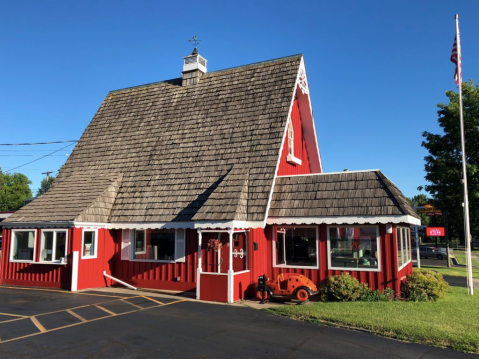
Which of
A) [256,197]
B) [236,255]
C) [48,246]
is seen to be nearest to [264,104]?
[256,197]

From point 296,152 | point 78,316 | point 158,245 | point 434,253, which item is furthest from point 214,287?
point 434,253

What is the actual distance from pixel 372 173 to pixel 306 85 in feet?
22.2

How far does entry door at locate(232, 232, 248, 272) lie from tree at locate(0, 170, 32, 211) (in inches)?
2743

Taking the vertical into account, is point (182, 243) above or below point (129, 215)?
below

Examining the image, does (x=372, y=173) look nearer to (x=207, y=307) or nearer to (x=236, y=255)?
(x=236, y=255)

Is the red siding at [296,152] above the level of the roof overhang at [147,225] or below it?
above

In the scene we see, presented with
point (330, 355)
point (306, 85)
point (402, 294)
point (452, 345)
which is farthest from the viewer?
point (306, 85)

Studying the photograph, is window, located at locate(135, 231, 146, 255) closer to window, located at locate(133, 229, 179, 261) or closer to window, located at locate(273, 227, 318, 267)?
window, located at locate(133, 229, 179, 261)

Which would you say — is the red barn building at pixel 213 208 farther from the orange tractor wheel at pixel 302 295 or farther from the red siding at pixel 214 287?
the orange tractor wheel at pixel 302 295

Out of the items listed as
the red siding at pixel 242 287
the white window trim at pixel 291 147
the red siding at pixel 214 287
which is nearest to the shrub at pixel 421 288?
the red siding at pixel 242 287

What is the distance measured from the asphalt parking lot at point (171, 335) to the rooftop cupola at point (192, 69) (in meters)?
12.1

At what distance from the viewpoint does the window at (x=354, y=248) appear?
12.4m

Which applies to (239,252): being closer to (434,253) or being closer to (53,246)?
(53,246)

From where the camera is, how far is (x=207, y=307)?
11109 mm
